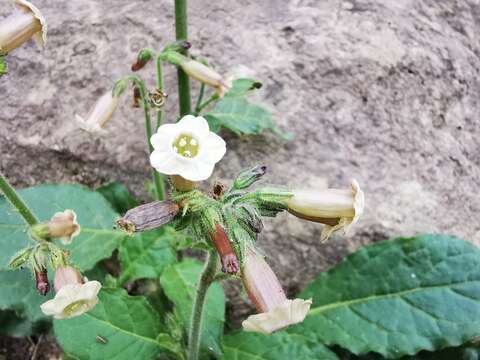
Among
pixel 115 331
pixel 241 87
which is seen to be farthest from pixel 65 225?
pixel 241 87

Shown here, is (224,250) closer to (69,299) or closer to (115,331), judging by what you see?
(69,299)

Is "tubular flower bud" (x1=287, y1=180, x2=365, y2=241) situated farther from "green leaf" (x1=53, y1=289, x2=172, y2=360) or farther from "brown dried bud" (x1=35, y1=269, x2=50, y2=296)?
"green leaf" (x1=53, y1=289, x2=172, y2=360)

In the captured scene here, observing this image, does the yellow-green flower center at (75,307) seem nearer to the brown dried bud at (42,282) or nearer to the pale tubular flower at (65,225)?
the brown dried bud at (42,282)

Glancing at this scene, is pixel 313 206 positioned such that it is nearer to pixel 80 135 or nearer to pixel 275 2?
pixel 80 135

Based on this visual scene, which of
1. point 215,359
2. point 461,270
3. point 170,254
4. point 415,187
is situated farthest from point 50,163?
point 461,270

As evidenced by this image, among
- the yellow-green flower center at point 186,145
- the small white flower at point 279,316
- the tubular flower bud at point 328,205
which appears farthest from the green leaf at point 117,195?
the small white flower at point 279,316

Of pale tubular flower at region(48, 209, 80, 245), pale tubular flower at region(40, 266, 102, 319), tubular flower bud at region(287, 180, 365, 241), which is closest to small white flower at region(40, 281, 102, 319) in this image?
pale tubular flower at region(40, 266, 102, 319)
